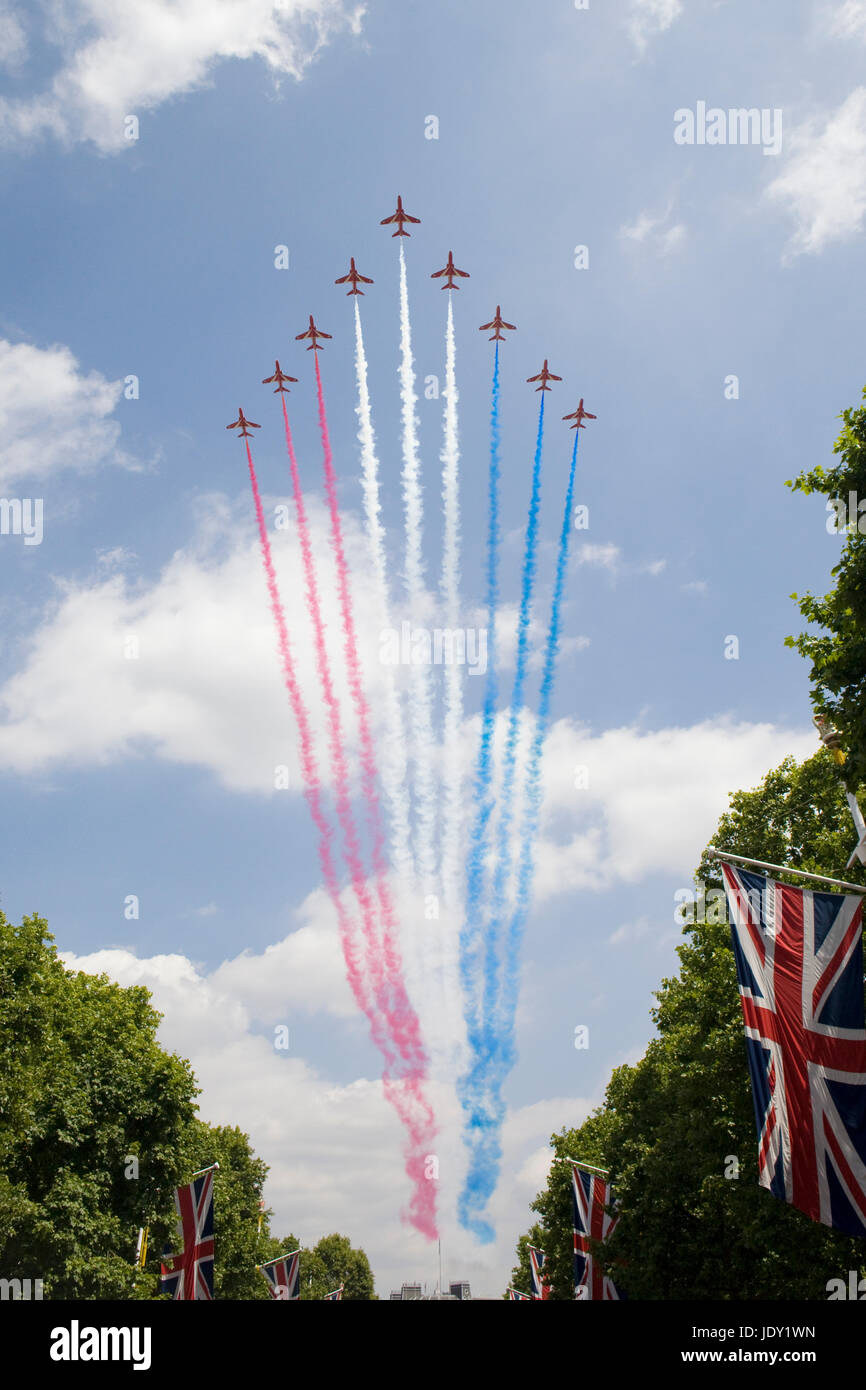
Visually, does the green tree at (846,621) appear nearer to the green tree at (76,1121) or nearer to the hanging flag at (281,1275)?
the green tree at (76,1121)

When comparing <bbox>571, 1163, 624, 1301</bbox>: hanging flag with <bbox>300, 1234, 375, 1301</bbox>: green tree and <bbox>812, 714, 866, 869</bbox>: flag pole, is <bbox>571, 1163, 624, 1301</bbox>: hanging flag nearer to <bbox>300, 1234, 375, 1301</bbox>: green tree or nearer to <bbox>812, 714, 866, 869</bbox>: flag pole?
<bbox>812, 714, 866, 869</bbox>: flag pole

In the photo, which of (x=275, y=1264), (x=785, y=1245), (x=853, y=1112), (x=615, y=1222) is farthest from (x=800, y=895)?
(x=275, y=1264)

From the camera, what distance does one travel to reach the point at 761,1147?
14.1 meters

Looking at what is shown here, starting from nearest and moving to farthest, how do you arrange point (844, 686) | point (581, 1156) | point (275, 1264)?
point (844, 686)
point (275, 1264)
point (581, 1156)

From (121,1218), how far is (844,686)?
37.3 meters

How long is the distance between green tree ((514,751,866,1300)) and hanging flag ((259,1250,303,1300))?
19231 millimetres

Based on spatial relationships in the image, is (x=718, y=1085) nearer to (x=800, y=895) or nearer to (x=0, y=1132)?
(x=800, y=895)

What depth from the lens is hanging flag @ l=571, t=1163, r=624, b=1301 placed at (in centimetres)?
3972

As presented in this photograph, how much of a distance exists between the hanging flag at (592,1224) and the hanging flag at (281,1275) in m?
17.6

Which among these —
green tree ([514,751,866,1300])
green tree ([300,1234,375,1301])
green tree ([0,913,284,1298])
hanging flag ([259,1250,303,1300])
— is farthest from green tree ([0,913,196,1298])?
green tree ([300,1234,375,1301])

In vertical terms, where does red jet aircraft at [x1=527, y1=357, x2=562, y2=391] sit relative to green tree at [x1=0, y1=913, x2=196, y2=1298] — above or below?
above

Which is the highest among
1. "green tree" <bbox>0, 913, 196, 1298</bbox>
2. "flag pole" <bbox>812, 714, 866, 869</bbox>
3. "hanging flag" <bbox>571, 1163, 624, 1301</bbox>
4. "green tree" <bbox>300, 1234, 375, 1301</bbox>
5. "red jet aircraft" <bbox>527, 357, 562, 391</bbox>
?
"red jet aircraft" <bbox>527, 357, 562, 391</bbox>

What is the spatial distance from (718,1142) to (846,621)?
19.4m
